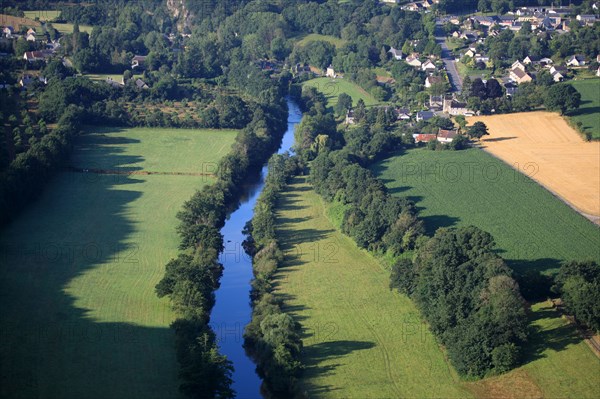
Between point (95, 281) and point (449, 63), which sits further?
point (449, 63)

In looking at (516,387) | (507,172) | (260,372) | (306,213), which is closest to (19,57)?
(306,213)

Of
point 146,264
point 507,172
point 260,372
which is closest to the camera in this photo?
point 260,372

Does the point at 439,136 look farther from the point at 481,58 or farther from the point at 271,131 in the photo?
the point at 481,58

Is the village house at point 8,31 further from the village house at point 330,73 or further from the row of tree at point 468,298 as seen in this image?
the row of tree at point 468,298

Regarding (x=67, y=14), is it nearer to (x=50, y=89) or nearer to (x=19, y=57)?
(x=19, y=57)

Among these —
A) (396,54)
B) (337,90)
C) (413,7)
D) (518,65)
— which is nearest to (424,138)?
(337,90)

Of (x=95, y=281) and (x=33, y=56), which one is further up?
(x=33, y=56)
